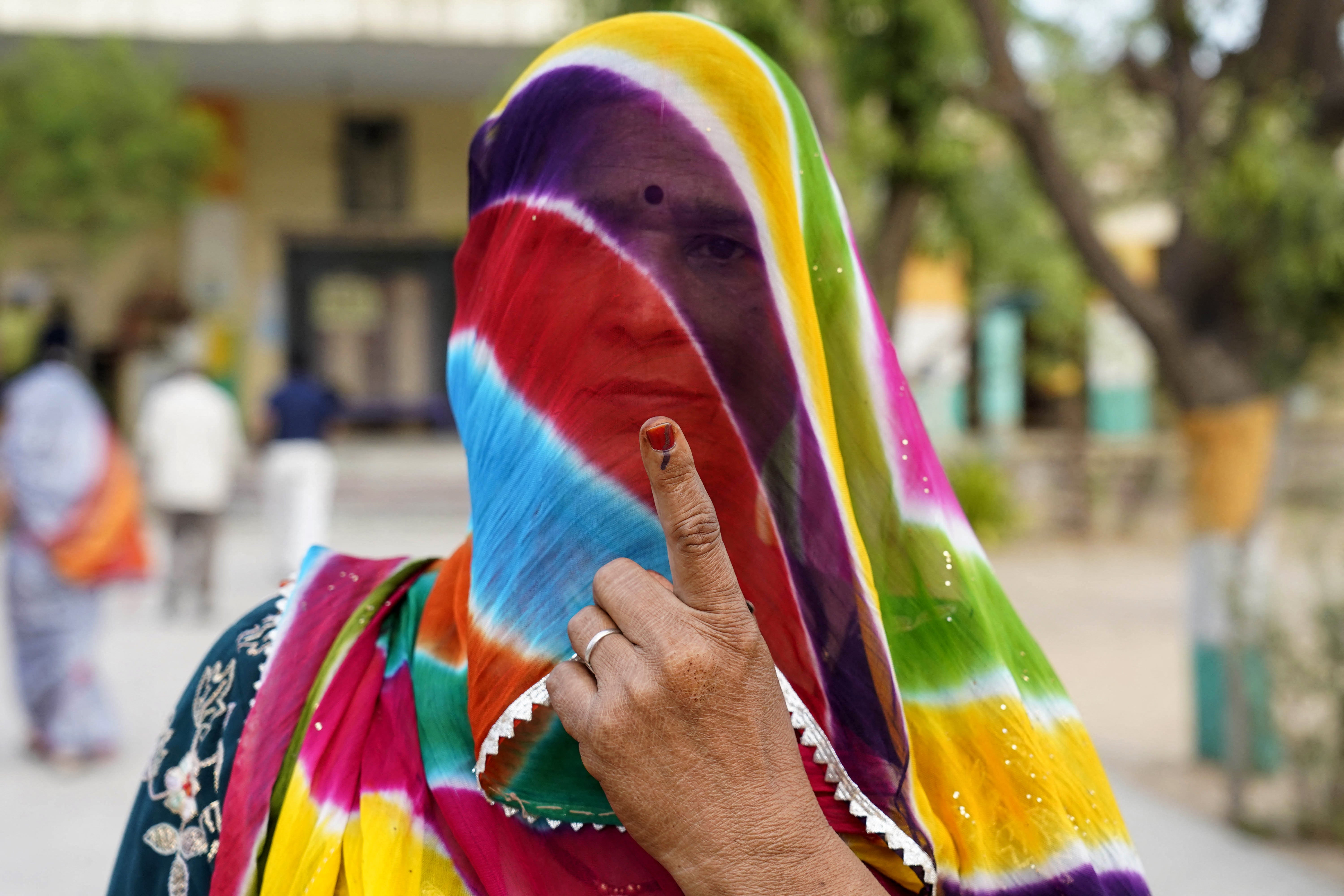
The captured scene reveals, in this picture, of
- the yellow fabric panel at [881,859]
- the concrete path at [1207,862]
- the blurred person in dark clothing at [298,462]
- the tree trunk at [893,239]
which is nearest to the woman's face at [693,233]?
the yellow fabric panel at [881,859]

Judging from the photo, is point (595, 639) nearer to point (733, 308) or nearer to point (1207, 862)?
point (733, 308)

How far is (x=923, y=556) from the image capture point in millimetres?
940

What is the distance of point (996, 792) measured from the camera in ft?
2.99

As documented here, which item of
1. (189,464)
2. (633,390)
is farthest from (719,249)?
(189,464)

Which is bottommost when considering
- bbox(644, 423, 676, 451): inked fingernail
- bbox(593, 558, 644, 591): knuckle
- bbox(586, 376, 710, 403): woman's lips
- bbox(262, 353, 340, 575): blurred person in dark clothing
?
bbox(262, 353, 340, 575): blurred person in dark clothing

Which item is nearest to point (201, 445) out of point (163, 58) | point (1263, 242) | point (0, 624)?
point (0, 624)

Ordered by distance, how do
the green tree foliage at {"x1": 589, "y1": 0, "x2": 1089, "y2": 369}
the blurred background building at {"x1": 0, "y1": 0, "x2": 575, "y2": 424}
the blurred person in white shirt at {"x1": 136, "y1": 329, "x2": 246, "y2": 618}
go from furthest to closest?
the blurred background building at {"x1": 0, "y1": 0, "x2": 575, "y2": 424}, the blurred person in white shirt at {"x1": 136, "y1": 329, "x2": 246, "y2": 618}, the green tree foliage at {"x1": 589, "y1": 0, "x2": 1089, "y2": 369}

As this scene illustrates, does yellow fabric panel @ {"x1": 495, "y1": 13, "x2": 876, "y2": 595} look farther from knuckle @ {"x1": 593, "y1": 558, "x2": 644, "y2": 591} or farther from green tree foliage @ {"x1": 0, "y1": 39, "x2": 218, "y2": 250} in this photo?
green tree foliage @ {"x1": 0, "y1": 39, "x2": 218, "y2": 250}

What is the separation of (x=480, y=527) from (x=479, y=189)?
0.35 metres

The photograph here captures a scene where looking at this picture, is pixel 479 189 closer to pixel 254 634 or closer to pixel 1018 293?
pixel 254 634

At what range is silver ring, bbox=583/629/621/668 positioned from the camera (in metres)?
0.77

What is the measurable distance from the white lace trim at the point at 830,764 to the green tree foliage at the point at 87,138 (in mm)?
12166

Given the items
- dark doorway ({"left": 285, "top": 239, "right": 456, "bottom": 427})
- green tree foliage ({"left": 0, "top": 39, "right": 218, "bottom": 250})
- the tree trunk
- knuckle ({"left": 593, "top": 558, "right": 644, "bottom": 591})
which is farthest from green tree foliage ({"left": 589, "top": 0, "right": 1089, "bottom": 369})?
dark doorway ({"left": 285, "top": 239, "right": 456, "bottom": 427})

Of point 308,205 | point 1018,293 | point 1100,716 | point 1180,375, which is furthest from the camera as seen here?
point 308,205
